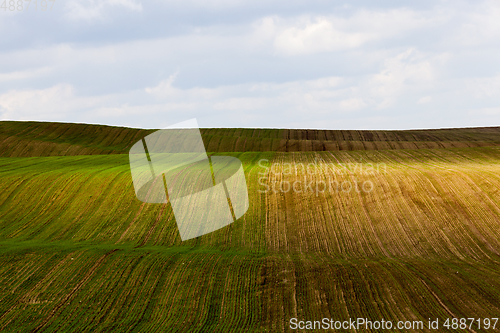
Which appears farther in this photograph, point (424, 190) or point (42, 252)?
point (424, 190)

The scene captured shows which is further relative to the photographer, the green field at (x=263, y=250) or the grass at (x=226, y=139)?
the grass at (x=226, y=139)

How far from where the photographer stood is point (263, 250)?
29328 mm

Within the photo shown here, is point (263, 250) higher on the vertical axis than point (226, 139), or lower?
lower

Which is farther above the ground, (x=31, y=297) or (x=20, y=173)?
(x=20, y=173)

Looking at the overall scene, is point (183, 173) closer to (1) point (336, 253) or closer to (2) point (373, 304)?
(1) point (336, 253)

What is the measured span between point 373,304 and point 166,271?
37.9ft

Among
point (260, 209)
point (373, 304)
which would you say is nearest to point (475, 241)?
point (373, 304)

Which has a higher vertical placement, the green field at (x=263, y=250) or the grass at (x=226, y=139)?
the grass at (x=226, y=139)

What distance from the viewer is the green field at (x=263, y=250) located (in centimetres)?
2033

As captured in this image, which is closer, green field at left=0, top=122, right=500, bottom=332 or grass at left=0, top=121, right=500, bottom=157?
green field at left=0, top=122, right=500, bottom=332

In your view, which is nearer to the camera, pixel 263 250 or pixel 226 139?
pixel 263 250

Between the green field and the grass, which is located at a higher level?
the grass

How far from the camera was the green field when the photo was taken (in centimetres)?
2033

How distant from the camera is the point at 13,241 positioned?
30.9 meters
